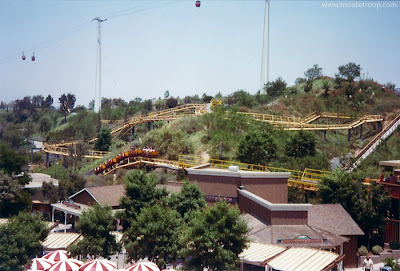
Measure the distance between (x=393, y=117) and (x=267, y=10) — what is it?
22170 mm

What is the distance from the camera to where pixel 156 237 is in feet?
93.2

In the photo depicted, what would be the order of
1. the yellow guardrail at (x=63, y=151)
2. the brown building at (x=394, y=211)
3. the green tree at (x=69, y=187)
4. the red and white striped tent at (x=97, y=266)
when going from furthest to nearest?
the yellow guardrail at (x=63, y=151) < the green tree at (x=69, y=187) < the brown building at (x=394, y=211) < the red and white striped tent at (x=97, y=266)

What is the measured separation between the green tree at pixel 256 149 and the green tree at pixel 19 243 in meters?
24.7

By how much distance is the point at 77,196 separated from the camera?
141ft

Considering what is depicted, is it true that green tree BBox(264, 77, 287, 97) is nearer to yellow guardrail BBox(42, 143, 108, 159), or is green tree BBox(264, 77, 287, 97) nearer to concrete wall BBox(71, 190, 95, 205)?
yellow guardrail BBox(42, 143, 108, 159)

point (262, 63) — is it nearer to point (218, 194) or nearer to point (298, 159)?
point (298, 159)

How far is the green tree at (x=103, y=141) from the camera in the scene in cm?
7575

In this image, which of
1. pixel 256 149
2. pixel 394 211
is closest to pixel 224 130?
pixel 256 149

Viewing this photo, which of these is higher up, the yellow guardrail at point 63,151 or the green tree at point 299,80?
the green tree at point 299,80

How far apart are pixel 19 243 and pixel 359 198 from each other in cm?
2222

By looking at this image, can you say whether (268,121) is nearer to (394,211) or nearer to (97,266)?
(394,211)

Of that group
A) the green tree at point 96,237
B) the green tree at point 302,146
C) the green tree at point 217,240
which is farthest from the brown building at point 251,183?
the green tree at point 302,146

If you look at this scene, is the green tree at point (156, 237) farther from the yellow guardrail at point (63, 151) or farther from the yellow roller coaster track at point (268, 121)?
the yellow guardrail at point (63, 151)

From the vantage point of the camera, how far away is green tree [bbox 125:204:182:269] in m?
28.2
